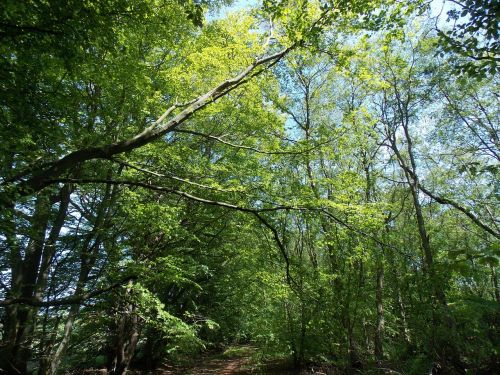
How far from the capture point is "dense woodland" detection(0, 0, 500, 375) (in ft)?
13.6

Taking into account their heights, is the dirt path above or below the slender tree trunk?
below

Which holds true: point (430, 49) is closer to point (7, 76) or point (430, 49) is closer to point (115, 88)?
point (115, 88)

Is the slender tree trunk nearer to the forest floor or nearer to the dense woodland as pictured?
the dense woodland

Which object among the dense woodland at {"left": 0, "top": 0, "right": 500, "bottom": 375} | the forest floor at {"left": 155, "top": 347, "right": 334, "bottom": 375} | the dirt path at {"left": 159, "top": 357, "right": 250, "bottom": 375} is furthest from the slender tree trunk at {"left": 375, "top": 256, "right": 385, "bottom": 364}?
the dirt path at {"left": 159, "top": 357, "right": 250, "bottom": 375}

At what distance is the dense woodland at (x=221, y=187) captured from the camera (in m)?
4.15

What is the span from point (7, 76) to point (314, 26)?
14.6 ft

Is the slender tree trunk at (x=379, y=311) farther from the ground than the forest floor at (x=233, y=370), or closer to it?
farther from the ground

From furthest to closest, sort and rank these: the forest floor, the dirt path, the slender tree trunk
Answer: the dirt path, the forest floor, the slender tree trunk

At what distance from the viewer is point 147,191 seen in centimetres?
981

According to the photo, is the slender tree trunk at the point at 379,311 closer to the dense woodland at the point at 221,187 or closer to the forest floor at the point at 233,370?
the dense woodland at the point at 221,187

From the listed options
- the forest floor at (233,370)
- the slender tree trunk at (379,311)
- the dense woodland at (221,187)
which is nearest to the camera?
the dense woodland at (221,187)

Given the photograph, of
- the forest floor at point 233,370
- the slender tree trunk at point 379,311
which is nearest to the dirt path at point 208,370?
the forest floor at point 233,370

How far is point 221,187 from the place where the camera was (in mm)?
7043

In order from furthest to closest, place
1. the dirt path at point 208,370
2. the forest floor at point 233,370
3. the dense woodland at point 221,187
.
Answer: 1. the dirt path at point 208,370
2. the forest floor at point 233,370
3. the dense woodland at point 221,187
